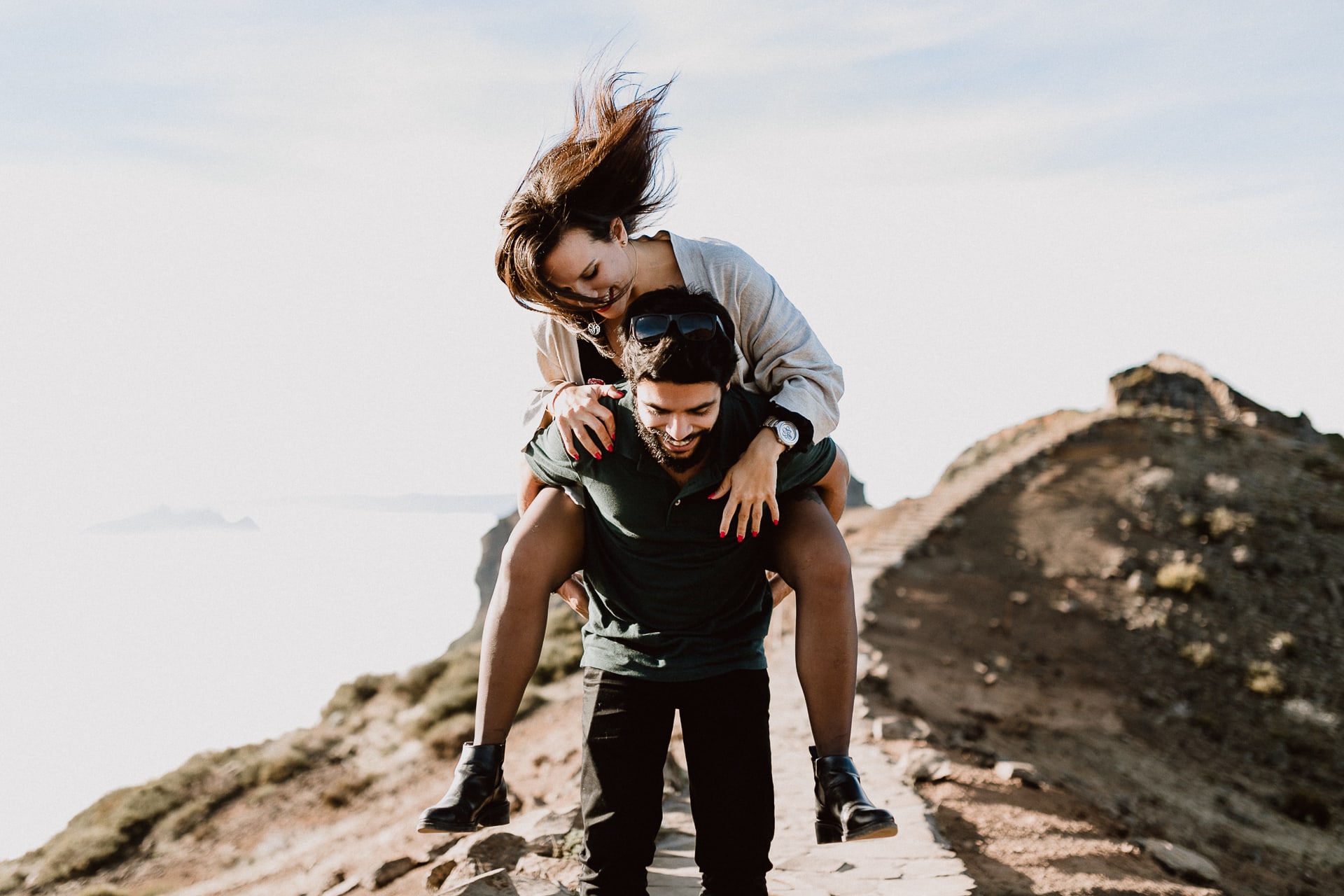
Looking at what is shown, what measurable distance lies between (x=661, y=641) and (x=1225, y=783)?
11.2 m

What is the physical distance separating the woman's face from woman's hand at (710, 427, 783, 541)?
1.96 ft

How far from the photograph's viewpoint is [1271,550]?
54.9 ft

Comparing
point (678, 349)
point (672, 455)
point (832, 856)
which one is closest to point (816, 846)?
point (832, 856)

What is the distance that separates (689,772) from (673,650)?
1.16 feet

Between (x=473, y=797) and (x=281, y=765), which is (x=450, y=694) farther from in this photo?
(x=473, y=797)

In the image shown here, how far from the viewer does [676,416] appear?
2.48m

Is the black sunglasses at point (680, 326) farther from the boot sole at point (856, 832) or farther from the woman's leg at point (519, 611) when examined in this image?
the boot sole at point (856, 832)

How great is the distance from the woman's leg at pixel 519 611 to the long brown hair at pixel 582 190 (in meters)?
0.61

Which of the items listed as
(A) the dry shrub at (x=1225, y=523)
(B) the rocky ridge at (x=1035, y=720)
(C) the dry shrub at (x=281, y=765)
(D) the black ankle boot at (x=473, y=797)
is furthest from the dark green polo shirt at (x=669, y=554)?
(A) the dry shrub at (x=1225, y=523)

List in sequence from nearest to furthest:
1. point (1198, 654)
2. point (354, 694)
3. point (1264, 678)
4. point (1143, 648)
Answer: point (1264, 678), point (1198, 654), point (1143, 648), point (354, 694)

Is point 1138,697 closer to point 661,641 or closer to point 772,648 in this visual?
point 772,648

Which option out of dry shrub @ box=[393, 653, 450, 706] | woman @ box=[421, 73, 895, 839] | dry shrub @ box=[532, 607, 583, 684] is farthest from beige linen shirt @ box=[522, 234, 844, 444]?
dry shrub @ box=[393, 653, 450, 706]

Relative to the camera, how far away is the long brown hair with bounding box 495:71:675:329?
2.72 metres

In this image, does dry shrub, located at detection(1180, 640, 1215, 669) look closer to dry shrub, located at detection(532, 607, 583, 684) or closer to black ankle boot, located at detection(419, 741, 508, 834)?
dry shrub, located at detection(532, 607, 583, 684)
